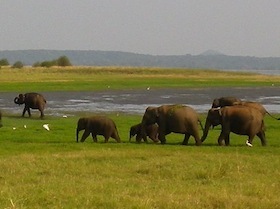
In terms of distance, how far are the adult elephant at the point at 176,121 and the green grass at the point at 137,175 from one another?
71cm

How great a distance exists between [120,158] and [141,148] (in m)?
2.96

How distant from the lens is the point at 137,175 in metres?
14.1

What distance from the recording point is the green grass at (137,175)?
34.7ft

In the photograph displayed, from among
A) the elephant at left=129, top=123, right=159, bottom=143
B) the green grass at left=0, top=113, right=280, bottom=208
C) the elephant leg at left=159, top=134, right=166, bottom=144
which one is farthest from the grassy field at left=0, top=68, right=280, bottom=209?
the elephant leg at left=159, top=134, right=166, bottom=144

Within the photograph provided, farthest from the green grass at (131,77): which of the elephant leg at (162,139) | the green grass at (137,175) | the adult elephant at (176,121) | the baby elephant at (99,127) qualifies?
the green grass at (137,175)

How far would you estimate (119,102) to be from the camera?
155 feet

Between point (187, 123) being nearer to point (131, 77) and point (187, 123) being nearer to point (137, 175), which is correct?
point (137, 175)

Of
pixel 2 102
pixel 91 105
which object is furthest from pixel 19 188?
pixel 2 102

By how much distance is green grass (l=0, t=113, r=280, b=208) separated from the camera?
34.7ft

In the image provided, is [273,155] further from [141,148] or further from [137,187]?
[137,187]

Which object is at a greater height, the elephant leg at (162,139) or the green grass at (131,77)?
the elephant leg at (162,139)

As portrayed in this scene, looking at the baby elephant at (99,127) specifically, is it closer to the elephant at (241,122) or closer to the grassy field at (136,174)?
the grassy field at (136,174)

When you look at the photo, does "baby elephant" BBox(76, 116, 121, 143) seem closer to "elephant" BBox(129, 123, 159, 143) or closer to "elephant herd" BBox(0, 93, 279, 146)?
"elephant herd" BBox(0, 93, 279, 146)

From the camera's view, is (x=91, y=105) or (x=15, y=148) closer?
(x=15, y=148)
